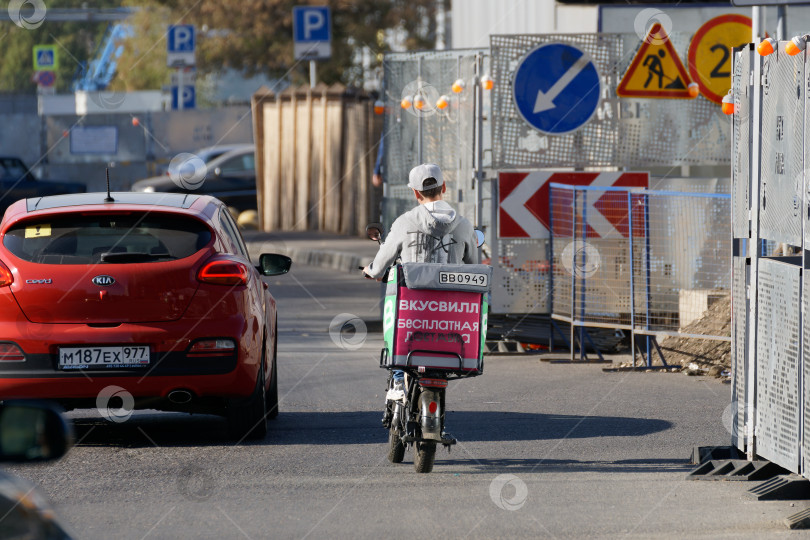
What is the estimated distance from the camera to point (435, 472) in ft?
25.1

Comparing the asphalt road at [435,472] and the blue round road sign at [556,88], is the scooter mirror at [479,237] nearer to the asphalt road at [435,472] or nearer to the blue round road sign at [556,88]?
the asphalt road at [435,472]

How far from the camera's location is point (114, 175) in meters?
41.1

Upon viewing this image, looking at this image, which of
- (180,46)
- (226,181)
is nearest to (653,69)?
(226,181)

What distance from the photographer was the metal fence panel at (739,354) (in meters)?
7.53

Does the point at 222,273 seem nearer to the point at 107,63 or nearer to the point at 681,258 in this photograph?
the point at 681,258

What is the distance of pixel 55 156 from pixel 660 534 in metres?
36.8

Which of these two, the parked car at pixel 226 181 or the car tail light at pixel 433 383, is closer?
the car tail light at pixel 433 383

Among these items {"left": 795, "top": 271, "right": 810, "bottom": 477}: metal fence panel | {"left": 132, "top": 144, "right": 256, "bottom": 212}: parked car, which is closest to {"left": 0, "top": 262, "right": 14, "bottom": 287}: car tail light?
{"left": 795, "top": 271, "right": 810, "bottom": 477}: metal fence panel

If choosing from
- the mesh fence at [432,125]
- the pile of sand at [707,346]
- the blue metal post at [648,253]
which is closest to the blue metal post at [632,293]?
the blue metal post at [648,253]

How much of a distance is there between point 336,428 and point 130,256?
1.81 metres

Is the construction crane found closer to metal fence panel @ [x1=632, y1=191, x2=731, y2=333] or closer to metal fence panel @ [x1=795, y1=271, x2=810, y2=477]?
metal fence panel @ [x1=632, y1=191, x2=731, y2=333]

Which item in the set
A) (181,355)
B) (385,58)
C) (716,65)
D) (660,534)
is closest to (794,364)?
(660,534)

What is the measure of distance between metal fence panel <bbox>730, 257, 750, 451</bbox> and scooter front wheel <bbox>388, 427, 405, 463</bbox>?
5.79 ft

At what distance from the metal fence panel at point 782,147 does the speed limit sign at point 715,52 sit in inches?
264
